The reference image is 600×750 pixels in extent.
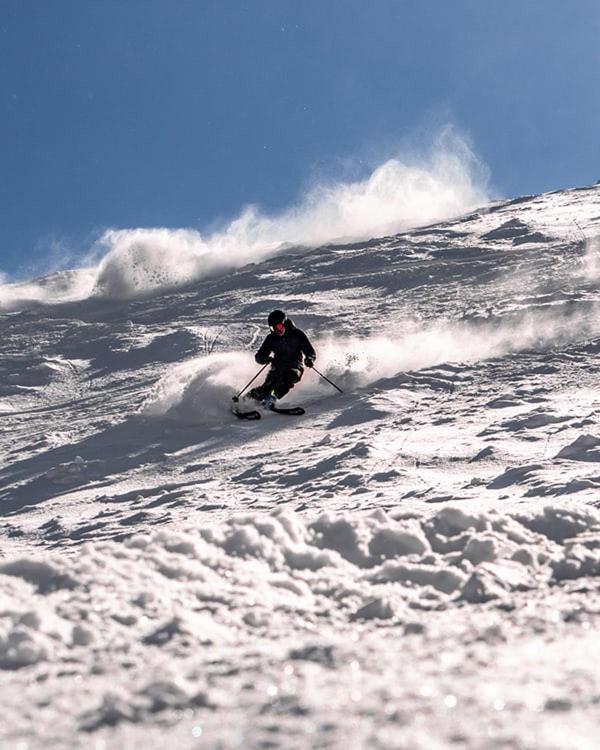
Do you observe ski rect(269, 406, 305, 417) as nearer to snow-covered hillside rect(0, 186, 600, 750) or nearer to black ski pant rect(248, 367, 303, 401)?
snow-covered hillside rect(0, 186, 600, 750)

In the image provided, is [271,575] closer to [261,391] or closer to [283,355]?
[261,391]

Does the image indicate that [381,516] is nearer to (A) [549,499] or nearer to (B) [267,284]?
(A) [549,499]

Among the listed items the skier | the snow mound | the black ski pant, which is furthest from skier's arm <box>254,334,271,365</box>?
the snow mound

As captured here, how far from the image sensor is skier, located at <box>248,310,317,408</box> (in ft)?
37.1

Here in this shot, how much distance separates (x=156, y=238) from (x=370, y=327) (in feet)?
51.4

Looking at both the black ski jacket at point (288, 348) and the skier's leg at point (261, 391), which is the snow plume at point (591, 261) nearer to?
the black ski jacket at point (288, 348)

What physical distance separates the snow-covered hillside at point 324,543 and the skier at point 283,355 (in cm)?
53

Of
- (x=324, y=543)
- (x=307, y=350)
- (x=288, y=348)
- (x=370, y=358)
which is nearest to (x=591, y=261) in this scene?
(x=370, y=358)

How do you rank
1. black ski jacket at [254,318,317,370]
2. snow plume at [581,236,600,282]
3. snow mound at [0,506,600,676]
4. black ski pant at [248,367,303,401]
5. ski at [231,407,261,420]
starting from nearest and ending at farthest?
snow mound at [0,506,600,676] → ski at [231,407,261,420] → black ski pant at [248,367,303,401] → black ski jacket at [254,318,317,370] → snow plume at [581,236,600,282]

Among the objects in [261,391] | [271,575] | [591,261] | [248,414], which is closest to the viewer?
[271,575]

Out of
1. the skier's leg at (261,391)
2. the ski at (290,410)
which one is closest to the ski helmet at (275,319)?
the skier's leg at (261,391)

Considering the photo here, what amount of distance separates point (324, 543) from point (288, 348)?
7403 mm

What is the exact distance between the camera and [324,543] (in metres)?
4.16

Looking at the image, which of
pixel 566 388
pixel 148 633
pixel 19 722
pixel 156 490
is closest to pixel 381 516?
pixel 148 633
